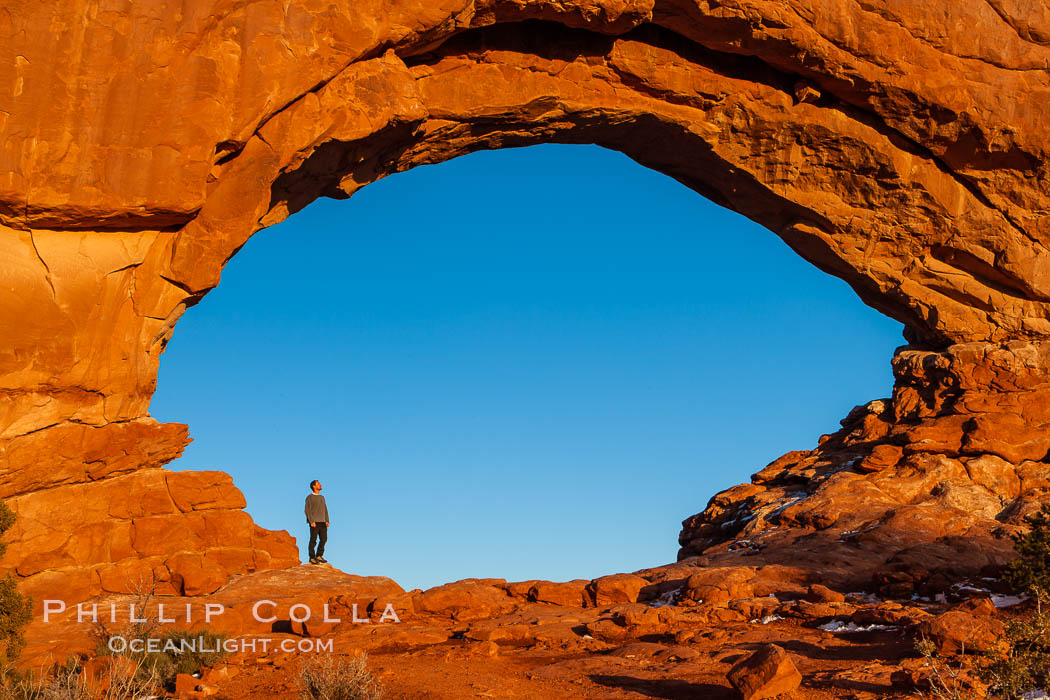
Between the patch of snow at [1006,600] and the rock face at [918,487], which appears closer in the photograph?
the patch of snow at [1006,600]

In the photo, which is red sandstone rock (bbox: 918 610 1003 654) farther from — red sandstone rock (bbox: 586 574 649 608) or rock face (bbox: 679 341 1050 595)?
red sandstone rock (bbox: 586 574 649 608)

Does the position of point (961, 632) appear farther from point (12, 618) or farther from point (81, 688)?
point (12, 618)

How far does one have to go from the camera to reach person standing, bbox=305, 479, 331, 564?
1809 cm

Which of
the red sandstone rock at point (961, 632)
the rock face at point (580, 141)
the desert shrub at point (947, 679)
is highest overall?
the rock face at point (580, 141)

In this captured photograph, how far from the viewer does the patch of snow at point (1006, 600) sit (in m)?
11.9

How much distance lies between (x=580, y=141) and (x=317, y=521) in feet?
32.6

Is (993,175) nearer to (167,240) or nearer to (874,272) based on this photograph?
(874,272)

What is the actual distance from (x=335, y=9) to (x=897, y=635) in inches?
501

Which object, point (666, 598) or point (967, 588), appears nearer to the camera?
point (967, 588)

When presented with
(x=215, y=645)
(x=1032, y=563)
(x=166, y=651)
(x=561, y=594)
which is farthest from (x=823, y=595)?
(x=166, y=651)

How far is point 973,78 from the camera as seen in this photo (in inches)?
734

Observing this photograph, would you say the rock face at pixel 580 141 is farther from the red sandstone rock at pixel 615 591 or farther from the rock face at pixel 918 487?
the red sandstone rock at pixel 615 591

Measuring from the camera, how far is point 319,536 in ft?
60.1

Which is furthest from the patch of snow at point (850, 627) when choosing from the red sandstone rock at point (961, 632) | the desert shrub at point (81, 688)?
the desert shrub at point (81, 688)
